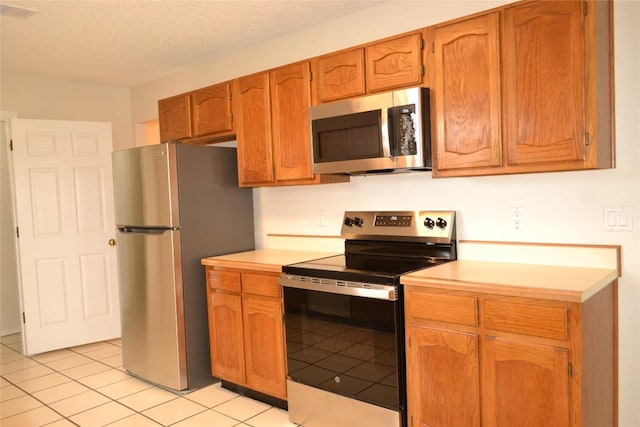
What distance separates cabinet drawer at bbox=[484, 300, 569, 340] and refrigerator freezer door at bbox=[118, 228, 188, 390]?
2108 mm

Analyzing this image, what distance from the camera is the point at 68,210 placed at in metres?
4.46

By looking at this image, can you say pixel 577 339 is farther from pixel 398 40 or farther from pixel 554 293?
pixel 398 40

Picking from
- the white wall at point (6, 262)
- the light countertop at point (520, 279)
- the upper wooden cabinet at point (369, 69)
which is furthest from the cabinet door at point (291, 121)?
the white wall at point (6, 262)

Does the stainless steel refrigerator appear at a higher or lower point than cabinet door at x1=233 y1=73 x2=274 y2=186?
lower

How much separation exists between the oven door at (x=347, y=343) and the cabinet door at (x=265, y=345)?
13 centimetres

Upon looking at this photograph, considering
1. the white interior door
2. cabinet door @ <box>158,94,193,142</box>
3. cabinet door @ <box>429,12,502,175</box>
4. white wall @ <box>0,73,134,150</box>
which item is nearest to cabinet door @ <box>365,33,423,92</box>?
cabinet door @ <box>429,12,502,175</box>

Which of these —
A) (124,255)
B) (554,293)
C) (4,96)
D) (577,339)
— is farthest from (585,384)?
(4,96)

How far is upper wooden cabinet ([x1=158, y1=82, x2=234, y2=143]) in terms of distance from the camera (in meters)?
3.56

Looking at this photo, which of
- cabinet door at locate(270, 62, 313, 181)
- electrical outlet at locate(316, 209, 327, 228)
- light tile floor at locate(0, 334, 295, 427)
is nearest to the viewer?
light tile floor at locate(0, 334, 295, 427)

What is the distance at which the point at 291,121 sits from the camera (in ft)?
10.2

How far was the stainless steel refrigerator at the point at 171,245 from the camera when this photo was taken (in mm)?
3266

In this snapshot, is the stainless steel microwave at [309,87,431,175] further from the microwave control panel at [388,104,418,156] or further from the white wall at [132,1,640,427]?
the white wall at [132,1,640,427]

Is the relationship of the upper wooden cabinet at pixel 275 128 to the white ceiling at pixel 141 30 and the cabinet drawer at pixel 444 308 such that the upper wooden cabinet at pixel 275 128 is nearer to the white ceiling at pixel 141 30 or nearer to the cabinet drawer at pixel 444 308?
the white ceiling at pixel 141 30

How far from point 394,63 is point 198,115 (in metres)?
1.80
